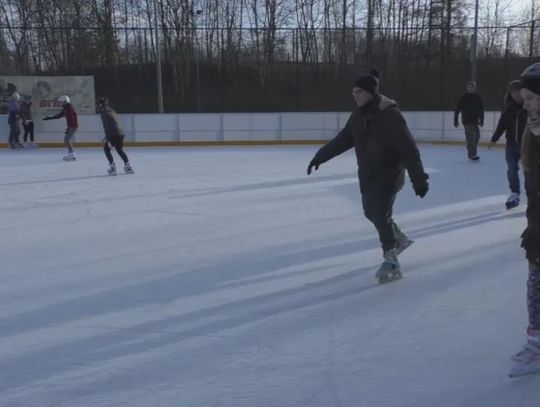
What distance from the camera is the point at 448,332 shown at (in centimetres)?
263

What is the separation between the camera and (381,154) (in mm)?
3164

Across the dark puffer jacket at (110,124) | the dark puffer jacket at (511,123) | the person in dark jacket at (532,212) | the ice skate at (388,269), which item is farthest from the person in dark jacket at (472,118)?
the person in dark jacket at (532,212)

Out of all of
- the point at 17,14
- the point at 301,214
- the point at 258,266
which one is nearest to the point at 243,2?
the point at 17,14

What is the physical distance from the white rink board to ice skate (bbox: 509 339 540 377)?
11.5m

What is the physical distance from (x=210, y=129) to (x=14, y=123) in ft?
14.6

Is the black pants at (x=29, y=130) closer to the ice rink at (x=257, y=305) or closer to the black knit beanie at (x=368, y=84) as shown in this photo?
the ice rink at (x=257, y=305)

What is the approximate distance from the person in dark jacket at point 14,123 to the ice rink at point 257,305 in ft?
24.7

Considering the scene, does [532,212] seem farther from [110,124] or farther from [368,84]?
[110,124]

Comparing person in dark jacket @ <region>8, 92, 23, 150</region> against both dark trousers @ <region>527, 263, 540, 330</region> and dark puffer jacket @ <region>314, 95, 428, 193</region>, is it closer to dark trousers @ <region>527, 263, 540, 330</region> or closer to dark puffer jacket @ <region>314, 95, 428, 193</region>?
dark puffer jacket @ <region>314, 95, 428, 193</region>

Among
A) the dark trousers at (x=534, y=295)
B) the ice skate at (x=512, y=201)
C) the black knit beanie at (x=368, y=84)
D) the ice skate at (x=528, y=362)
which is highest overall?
the black knit beanie at (x=368, y=84)

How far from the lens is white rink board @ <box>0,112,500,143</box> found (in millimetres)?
13570

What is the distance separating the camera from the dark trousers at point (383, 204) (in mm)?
3238

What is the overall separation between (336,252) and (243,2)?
22.6 metres

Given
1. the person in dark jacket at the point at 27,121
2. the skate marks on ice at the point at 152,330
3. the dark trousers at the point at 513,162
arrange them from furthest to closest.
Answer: the person in dark jacket at the point at 27,121 → the dark trousers at the point at 513,162 → the skate marks on ice at the point at 152,330
